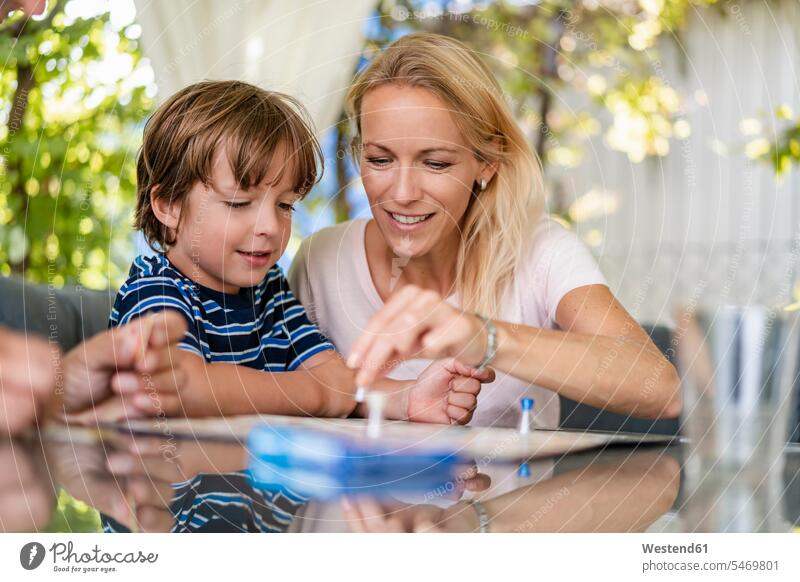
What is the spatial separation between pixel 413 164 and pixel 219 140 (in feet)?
0.61

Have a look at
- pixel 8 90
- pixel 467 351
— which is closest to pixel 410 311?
pixel 467 351

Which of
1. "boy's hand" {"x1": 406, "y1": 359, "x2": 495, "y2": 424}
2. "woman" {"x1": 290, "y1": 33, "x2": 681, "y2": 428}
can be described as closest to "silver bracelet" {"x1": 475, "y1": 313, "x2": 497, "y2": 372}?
"woman" {"x1": 290, "y1": 33, "x2": 681, "y2": 428}

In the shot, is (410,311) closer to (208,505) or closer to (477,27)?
(208,505)

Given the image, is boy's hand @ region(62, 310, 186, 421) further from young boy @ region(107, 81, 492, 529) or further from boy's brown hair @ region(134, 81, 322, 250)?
boy's brown hair @ region(134, 81, 322, 250)

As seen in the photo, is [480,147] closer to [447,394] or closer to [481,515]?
[447,394]

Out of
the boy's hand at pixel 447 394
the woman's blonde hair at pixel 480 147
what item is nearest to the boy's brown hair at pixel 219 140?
the woman's blonde hair at pixel 480 147

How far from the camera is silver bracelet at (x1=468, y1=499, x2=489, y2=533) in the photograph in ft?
1.56

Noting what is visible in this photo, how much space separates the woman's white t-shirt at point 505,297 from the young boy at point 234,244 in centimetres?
10

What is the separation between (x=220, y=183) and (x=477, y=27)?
1.20 meters

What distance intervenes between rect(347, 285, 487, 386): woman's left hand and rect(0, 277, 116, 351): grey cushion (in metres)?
0.41
